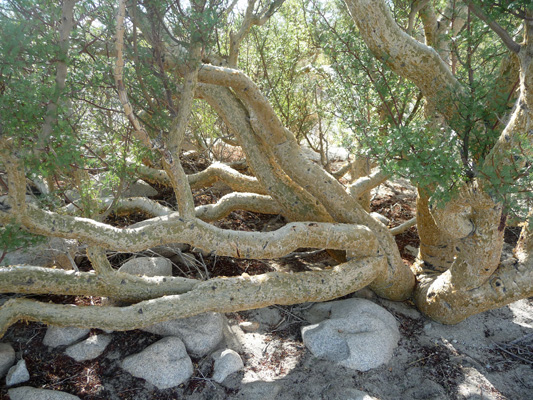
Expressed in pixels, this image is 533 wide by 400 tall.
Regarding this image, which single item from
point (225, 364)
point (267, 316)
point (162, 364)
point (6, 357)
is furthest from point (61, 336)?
point (267, 316)

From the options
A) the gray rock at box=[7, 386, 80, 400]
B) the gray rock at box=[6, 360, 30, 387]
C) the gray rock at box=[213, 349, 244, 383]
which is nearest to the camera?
the gray rock at box=[7, 386, 80, 400]

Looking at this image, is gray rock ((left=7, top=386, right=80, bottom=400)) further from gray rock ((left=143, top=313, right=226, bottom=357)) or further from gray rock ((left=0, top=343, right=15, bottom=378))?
gray rock ((left=143, top=313, right=226, bottom=357))

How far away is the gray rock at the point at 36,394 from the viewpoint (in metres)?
3.24

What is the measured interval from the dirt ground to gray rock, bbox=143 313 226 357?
108mm

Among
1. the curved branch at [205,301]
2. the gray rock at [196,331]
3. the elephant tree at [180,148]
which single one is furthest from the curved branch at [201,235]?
the gray rock at [196,331]

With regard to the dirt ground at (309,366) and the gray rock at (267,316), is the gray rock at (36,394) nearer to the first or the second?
the dirt ground at (309,366)

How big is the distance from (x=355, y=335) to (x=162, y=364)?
2.09m

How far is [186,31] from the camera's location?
3.34m

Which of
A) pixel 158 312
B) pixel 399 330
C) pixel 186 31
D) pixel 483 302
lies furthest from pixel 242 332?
pixel 186 31

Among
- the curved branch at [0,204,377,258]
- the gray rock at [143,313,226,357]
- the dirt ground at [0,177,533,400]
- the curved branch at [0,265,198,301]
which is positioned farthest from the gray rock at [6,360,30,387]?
the curved branch at [0,204,377,258]

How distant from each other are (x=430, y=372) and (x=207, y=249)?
2730 mm

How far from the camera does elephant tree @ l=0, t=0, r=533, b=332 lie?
9.14 feet

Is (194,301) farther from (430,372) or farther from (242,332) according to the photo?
(430,372)

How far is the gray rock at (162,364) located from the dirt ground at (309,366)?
0.07m
